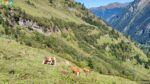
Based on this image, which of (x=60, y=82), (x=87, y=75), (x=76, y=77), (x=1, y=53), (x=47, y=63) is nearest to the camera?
(x=60, y=82)

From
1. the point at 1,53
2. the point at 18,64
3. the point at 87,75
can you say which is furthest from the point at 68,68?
the point at 1,53

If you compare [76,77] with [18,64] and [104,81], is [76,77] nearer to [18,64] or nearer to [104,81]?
[104,81]

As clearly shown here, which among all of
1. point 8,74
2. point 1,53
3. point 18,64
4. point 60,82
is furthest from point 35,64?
point 1,53

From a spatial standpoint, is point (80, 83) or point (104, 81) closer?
point (80, 83)

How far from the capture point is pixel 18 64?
5738cm

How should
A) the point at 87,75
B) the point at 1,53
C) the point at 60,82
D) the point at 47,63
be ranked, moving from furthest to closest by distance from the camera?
the point at 1,53, the point at 47,63, the point at 87,75, the point at 60,82

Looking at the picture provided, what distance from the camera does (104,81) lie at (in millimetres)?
54031

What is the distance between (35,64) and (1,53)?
61.2ft

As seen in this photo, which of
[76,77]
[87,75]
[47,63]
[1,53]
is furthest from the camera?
[1,53]

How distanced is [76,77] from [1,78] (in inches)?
376

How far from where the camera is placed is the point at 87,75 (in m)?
56.8

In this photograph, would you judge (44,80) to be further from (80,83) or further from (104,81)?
(104,81)

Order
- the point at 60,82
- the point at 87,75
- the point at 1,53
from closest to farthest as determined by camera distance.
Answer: the point at 60,82 < the point at 87,75 < the point at 1,53

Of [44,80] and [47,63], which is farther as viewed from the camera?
[47,63]
